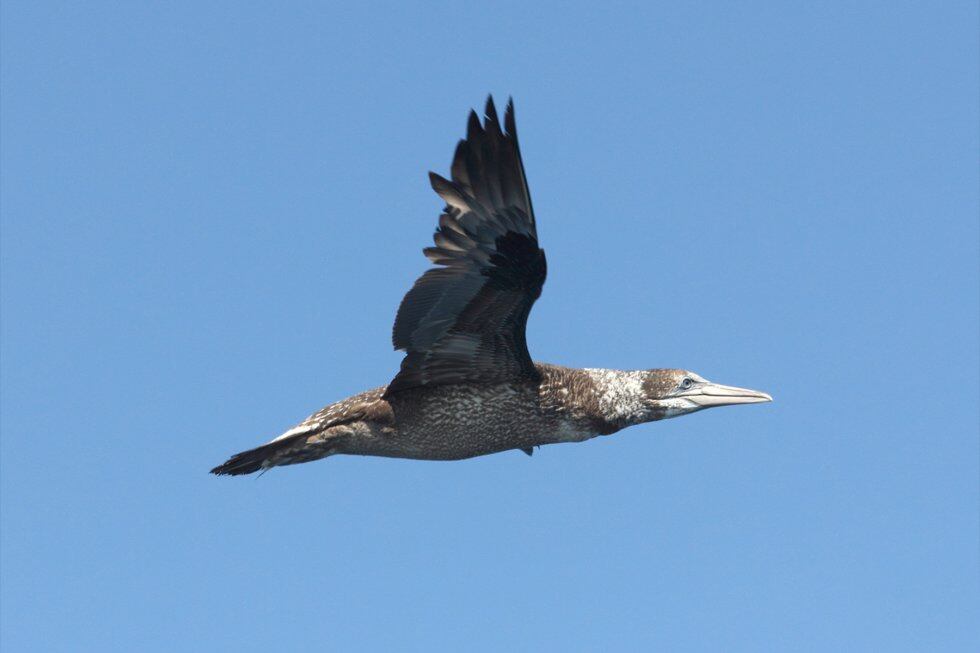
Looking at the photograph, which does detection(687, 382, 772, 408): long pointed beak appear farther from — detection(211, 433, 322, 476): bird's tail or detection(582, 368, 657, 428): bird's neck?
detection(211, 433, 322, 476): bird's tail

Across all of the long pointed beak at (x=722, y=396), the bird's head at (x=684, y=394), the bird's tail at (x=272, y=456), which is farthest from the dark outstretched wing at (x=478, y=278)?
the long pointed beak at (x=722, y=396)

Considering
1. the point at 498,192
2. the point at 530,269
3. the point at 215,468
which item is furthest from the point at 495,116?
the point at 215,468

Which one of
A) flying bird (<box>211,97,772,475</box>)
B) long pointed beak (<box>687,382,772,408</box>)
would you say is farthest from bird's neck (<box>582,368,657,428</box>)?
long pointed beak (<box>687,382,772,408</box>)

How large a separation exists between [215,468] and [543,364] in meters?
3.66

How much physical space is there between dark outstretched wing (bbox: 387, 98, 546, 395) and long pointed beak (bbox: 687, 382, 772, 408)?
6.89 ft

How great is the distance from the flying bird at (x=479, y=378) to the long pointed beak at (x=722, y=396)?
11 millimetres

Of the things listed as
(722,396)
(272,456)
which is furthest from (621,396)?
(272,456)

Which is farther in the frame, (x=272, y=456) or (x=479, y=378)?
(x=272, y=456)

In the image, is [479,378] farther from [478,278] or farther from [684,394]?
[684,394]

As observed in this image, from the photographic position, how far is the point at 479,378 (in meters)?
15.1

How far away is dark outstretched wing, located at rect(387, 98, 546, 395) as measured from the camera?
13.7m

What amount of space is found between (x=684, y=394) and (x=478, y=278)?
10.1ft

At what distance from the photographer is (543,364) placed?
51.2 feet

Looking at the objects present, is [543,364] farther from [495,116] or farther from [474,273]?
[495,116]
